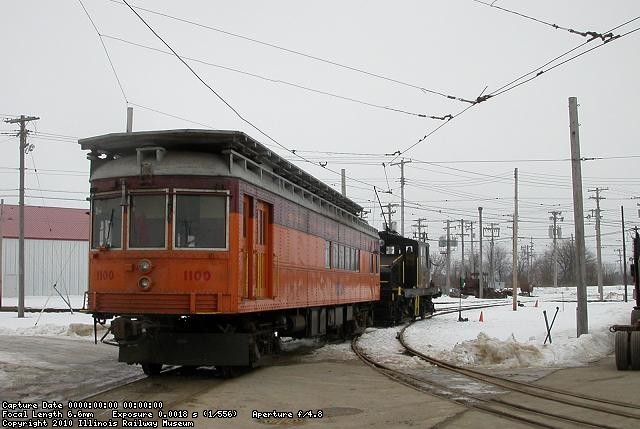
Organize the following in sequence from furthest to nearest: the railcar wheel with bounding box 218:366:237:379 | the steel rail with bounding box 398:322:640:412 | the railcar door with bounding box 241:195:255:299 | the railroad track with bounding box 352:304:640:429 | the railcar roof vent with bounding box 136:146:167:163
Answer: the railcar wheel with bounding box 218:366:237:379 → the railcar door with bounding box 241:195:255:299 → the railcar roof vent with bounding box 136:146:167:163 → the steel rail with bounding box 398:322:640:412 → the railroad track with bounding box 352:304:640:429

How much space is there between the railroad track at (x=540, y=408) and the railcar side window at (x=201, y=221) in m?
4.00

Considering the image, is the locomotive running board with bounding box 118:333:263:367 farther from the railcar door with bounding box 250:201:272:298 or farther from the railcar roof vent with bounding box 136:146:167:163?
the railcar roof vent with bounding box 136:146:167:163

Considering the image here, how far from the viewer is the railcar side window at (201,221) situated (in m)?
10.5

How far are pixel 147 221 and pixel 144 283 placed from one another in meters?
0.98

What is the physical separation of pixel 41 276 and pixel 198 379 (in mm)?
47921

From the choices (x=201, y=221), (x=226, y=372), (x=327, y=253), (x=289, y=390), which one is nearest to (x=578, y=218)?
(x=327, y=253)

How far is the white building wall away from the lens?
53.8 meters

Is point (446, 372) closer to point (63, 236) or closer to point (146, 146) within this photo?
point (146, 146)

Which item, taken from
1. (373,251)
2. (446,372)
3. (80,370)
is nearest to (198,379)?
(80,370)

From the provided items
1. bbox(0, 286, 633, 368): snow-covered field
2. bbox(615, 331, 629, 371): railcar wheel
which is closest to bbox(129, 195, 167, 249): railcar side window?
bbox(0, 286, 633, 368): snow-covered field

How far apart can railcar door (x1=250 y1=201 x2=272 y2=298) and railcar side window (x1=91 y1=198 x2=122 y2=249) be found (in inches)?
88.1

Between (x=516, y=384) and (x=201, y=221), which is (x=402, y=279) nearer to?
(x=516, y=384)

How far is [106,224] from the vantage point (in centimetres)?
1102

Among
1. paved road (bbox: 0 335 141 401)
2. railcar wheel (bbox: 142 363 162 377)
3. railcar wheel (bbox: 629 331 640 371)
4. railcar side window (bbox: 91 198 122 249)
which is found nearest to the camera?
paved road (bbox: 0 335 141 401)
